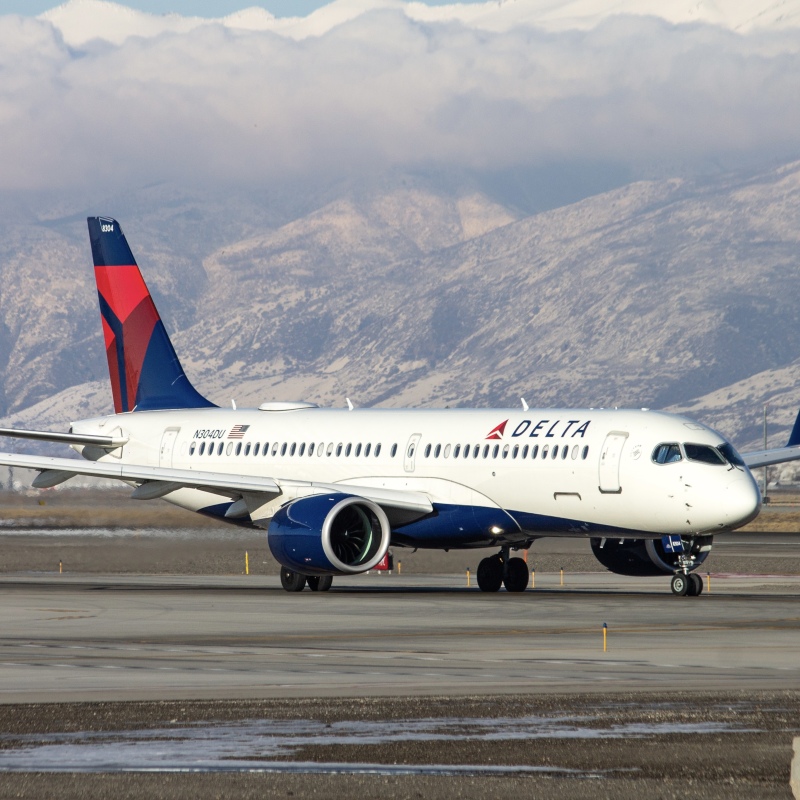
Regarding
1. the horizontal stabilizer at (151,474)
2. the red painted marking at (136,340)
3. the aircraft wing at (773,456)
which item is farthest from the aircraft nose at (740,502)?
the red painted marking at (136,340)

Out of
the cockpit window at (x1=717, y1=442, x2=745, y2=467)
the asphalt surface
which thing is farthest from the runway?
the cockpit window at (x1=717, y1=442, x2=745, y2=467)

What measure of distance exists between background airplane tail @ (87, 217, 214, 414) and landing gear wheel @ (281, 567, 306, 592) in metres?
10.2

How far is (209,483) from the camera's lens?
4047cm

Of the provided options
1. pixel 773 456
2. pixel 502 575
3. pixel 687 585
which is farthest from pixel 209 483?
pixel 773 456

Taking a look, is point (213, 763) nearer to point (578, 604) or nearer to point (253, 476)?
point (578, 604)

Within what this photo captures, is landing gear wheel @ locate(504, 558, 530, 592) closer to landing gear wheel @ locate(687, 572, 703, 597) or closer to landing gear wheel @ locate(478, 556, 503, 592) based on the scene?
landing gear wheel @ locate(478, 556, 503, 592)

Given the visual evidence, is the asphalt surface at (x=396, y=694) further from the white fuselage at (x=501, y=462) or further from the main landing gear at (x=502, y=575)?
the white fuselage at (x=501, y=462)

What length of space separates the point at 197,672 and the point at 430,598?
16306mm

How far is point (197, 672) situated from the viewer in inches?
859

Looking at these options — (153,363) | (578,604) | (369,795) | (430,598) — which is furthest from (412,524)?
(369,795)

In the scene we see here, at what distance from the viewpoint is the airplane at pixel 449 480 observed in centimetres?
3744

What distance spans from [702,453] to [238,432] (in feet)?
44.8

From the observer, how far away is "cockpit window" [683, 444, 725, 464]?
37.3 m

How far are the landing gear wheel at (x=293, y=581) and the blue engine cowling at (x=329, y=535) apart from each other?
140cm
